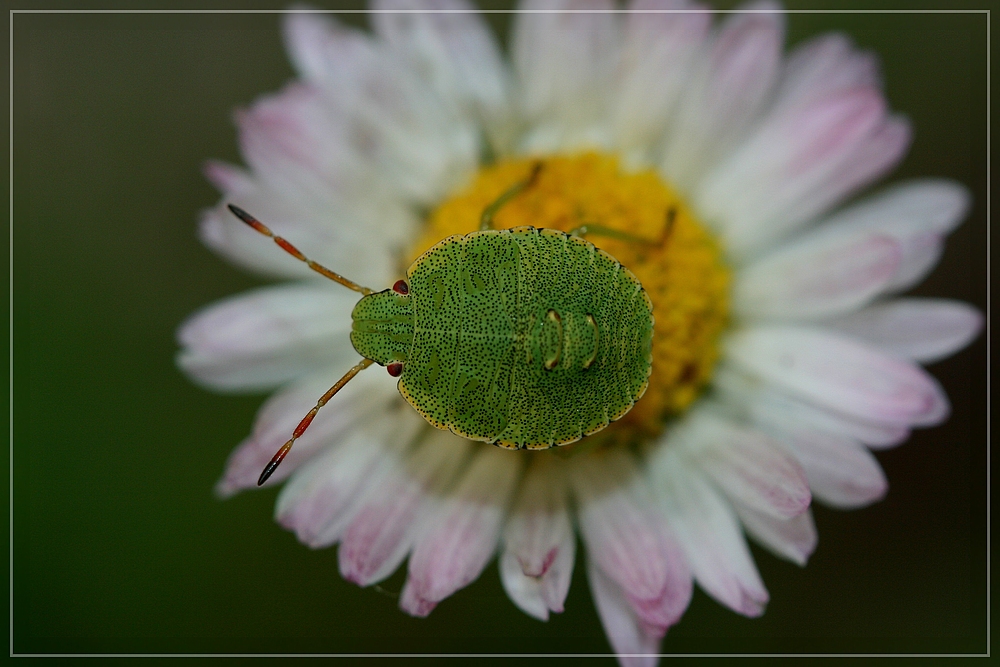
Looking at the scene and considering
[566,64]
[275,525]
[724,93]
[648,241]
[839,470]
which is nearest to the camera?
[839,470]

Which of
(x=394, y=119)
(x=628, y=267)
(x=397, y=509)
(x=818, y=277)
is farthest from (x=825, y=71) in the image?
(x=397, y=509)

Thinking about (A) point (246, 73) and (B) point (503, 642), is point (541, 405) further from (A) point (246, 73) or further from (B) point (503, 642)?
(A) point (246, 73)

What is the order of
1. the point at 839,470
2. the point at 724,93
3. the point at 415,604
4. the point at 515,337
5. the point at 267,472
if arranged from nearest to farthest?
the point at 267,472, the point at 515,337, the point at 415,604, the point at 839,470, the point at 724,93

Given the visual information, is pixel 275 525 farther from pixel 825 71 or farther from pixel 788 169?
pixel 825 71

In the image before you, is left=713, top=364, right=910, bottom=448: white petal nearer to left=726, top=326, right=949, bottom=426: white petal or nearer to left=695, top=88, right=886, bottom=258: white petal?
left=726, top=326, right=949, bottom=426: white petal

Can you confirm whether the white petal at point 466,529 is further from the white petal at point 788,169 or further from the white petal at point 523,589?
the white petal at point 788,169

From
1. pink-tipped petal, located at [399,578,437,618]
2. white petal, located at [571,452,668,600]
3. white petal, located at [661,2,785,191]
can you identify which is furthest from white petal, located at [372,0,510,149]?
pink-tipped petal, located at [399,578,437,618]
